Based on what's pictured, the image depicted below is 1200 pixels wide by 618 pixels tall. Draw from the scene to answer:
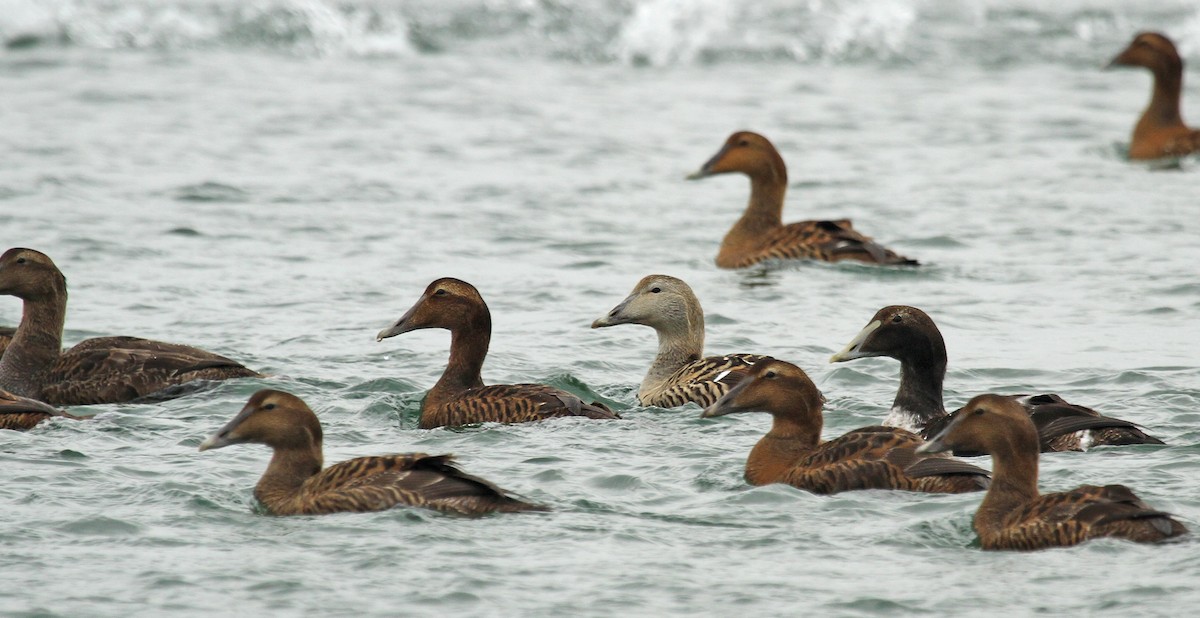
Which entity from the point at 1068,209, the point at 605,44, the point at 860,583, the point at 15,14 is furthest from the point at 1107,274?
the point at 15,14

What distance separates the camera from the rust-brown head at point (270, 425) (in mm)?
8914

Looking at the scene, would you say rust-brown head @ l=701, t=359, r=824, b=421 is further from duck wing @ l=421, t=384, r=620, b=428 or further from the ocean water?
duck wing @ l=421, t=384, r=620, b=428

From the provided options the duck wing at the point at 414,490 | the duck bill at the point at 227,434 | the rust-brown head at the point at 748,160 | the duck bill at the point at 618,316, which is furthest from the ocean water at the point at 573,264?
the rust-brown head at the point at 748,160

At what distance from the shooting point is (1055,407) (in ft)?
32.4

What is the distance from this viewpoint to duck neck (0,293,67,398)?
11445 millimetres

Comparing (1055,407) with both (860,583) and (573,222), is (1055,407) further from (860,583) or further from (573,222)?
(573,222)

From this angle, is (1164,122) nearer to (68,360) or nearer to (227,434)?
(68,360)

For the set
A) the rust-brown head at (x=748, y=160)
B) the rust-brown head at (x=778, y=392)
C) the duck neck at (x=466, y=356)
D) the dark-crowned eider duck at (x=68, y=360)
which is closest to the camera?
the rust-brown head at (x=778, y=392)

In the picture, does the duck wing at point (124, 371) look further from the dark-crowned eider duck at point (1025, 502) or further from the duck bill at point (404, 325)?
the dark-crowned eider duck at point (1025, 502)

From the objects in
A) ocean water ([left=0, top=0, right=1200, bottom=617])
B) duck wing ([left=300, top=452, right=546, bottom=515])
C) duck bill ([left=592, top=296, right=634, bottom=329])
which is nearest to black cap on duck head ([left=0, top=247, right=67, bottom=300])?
ocean water ([left=0, top=0, right=1200, bottom=617])

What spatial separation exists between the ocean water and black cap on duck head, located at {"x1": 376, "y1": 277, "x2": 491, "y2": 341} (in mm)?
568

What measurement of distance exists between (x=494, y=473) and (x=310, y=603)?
6.65 feet

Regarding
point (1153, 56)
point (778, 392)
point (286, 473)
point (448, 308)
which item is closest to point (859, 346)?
point (778, 392)

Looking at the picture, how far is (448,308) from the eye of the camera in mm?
11117
